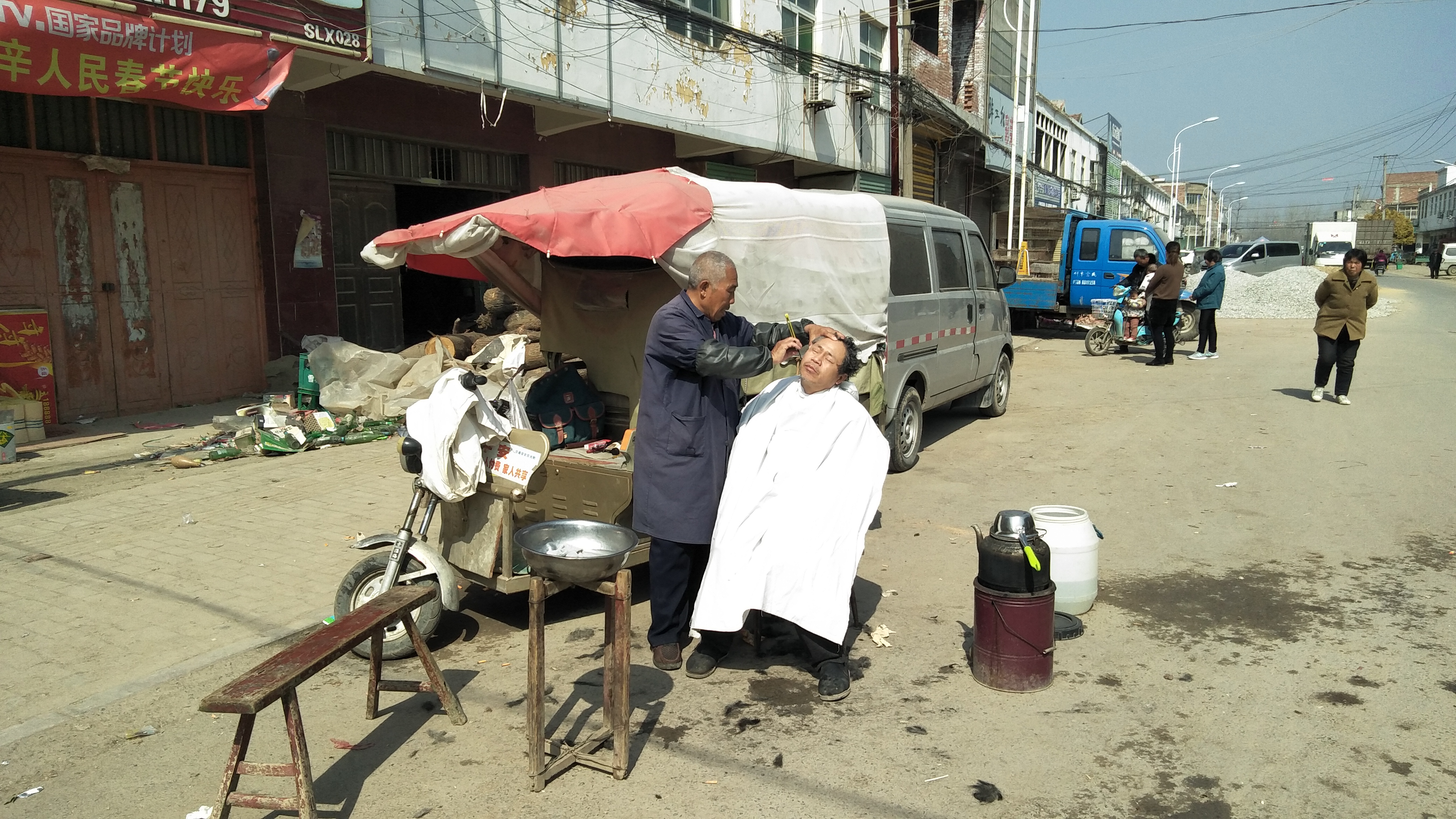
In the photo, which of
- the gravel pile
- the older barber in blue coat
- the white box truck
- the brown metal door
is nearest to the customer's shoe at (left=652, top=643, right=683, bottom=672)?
the older barber in blue coat

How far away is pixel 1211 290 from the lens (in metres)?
14.9

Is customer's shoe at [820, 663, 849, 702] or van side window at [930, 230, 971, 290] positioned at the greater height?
van side window at [930, 230, 971, 290]

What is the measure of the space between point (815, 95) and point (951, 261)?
444 inches

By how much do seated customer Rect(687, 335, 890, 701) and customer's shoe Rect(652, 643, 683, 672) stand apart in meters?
0.24

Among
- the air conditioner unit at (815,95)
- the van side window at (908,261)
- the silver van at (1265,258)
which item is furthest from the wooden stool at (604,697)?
the silver van at (1265,258)

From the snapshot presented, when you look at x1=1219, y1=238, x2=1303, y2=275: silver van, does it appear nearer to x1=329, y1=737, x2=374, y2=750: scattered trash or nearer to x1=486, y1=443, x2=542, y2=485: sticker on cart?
x1=486, y1=443, x2=542, y2=485: sticker on cart

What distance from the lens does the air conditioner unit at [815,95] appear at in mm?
18625

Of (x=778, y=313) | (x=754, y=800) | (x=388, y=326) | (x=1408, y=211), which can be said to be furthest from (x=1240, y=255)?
(x=1408, y=211)

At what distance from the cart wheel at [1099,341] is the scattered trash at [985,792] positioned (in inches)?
578

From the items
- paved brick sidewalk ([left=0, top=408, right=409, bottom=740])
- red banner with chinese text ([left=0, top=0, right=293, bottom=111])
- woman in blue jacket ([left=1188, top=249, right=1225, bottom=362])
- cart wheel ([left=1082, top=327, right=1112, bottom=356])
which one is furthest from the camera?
cart wheel ([left=1082, top=327, right=1112, bottom=356])

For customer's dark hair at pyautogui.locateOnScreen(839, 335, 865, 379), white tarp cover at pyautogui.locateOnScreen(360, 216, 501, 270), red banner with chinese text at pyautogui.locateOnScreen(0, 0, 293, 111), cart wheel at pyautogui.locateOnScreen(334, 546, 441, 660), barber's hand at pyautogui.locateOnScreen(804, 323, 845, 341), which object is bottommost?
cart wheel at pyautogui.locateOnScreen(334, 546, 441, 660)

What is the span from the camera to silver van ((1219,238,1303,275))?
1342 inches

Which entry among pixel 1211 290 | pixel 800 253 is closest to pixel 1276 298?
pixel 1211 290

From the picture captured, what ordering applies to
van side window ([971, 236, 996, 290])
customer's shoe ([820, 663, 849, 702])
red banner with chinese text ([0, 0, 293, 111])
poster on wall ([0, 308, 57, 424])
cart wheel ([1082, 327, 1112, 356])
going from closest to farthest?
1. customer's shoe ([820, 663, 849, 702])
2. red banner with chinese text ([0, 0, 293, 111])
3. poster on wall ([0, 308, 57, 424])
4. van side window ([971, 236, 996, 290])
5. cart wheel ([1082, 327, 1112, 356])
